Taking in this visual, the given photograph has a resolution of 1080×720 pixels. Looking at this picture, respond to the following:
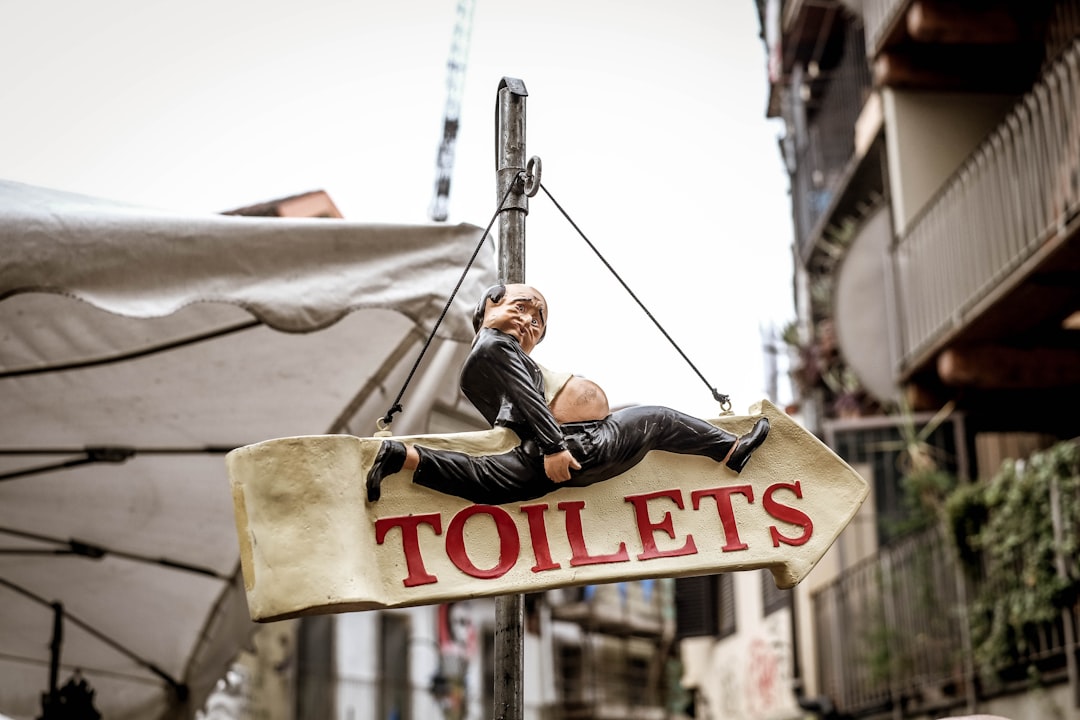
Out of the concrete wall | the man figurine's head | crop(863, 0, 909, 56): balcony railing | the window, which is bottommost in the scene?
the man figurine's head

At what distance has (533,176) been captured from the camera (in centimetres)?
263

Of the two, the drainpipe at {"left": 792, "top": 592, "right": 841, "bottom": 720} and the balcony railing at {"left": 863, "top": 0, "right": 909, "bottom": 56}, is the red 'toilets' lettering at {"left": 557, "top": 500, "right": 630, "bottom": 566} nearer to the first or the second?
the balcony railing at {"left": 863, "top": 0, "right": 909, "bottom": 56}

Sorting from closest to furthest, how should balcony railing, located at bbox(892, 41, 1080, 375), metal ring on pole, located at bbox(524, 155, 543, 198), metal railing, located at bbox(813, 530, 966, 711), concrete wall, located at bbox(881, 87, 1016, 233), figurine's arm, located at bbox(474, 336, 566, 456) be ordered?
figurine's arm, located at bbox(474, 336, 566, 456) → metal ring on pole, located at bbox(524, 155, 543, 198) → balcony railing, located at bbox(892, 41, 1080, 375) → metal railing, located at bbox(813, 530, 966, 711) → concrete wall, located at bbox(881, 87, 1016, 233)

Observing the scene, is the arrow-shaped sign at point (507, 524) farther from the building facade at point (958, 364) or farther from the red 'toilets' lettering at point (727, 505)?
the building facade at point (958, 364)

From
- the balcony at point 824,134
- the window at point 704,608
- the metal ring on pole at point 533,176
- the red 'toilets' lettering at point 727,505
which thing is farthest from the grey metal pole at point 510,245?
the window at point 704,608

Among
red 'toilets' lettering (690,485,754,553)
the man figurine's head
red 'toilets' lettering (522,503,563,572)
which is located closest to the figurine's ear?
the man figurine's head

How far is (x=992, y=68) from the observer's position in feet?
36.3

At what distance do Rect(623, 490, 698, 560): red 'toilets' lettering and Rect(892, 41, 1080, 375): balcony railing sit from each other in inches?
217

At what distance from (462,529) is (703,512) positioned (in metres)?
0.43

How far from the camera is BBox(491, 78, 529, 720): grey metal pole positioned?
7.82 ft

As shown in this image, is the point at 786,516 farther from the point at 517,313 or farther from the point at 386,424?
the point at 386,424

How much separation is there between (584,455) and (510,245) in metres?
0.57

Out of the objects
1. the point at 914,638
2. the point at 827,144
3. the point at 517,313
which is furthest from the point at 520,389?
the point at 827,144

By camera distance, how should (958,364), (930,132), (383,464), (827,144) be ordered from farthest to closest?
(827,144)
(930,132)
(958,364)
(383,464)
